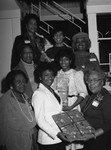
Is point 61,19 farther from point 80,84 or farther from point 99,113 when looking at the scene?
point 99,113

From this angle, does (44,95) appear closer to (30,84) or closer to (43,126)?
(43,126)

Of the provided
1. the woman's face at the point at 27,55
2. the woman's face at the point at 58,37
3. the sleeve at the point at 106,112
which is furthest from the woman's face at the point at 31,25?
the sleeve at the point at 106,112

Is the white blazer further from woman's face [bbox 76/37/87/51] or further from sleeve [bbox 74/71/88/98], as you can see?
woman's face [bbox 76/37/87/51]

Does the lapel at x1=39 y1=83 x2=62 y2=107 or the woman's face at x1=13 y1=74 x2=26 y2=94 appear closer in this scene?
the lapel at x1=39 y1=83 x2=62 y2=107

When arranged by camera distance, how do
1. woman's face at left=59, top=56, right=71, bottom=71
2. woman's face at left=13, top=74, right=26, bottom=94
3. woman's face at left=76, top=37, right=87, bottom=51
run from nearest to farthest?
woman's face at left=13, top=74, right=26, bottom=94, woman's face at left=59, top=56, right=71, bottom=71, woman's face at left=76, top=37, right=87, bottom=51

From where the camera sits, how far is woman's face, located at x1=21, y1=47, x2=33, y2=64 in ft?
10.1

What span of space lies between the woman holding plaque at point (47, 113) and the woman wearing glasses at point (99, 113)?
34 centimetres

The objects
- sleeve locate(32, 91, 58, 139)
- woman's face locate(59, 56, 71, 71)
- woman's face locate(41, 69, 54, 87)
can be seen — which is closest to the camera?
sleeve locate(32, 91, 58, 139)

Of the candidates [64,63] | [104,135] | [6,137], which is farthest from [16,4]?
[104,135]

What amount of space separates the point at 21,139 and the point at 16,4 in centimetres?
260

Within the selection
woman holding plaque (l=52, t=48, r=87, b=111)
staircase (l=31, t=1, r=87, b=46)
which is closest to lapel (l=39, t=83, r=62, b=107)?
woman holding plaque (l=52, t=48, r=87, b=111)

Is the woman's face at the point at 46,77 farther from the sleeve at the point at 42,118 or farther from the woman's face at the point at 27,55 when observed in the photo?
the woman's face at the point at 27,55

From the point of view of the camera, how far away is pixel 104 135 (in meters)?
2.16

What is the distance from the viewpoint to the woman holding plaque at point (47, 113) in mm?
2213
